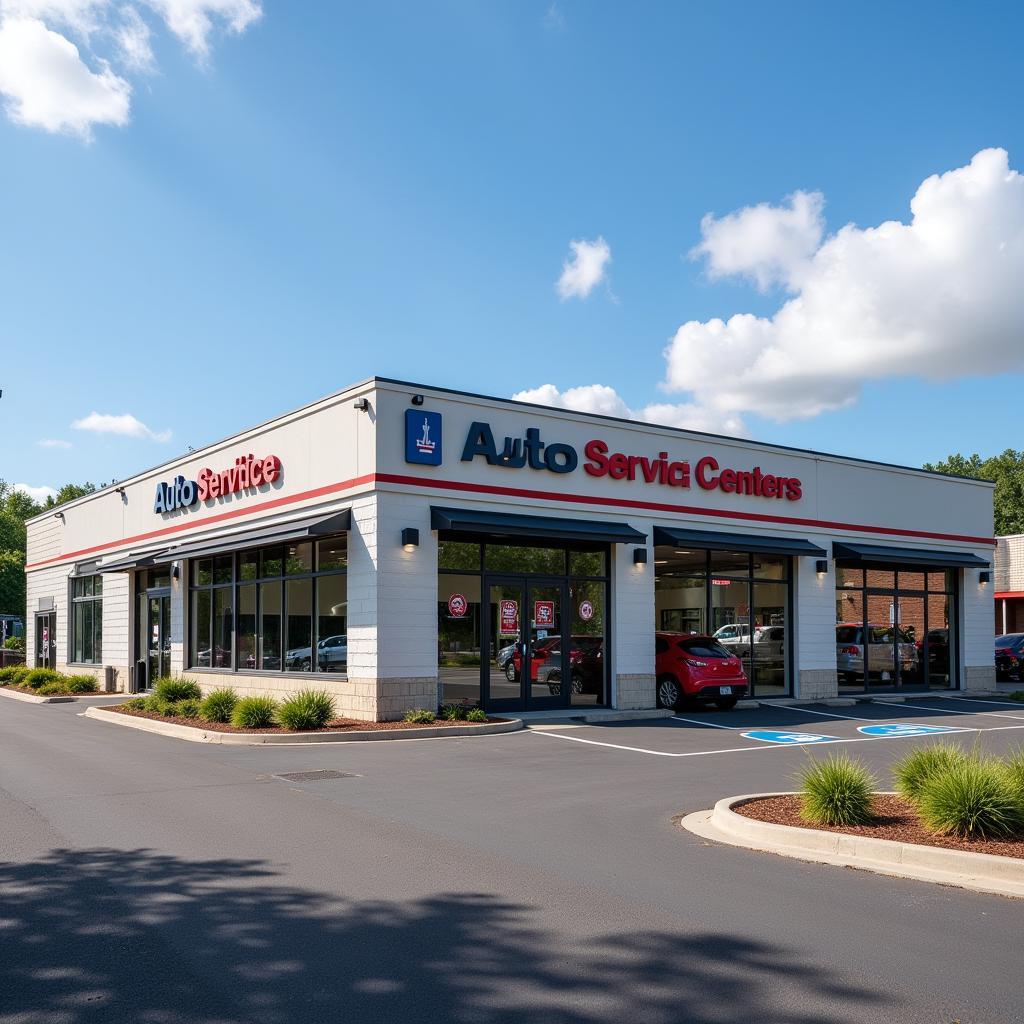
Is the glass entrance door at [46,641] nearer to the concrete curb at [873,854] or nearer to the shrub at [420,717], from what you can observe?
the shrub at [420,717]

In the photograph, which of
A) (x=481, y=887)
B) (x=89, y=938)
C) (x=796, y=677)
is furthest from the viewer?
(x=796, y=677)

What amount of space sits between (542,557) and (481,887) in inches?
539

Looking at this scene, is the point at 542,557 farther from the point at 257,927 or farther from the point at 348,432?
the point at 257,927

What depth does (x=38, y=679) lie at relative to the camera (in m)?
29.6

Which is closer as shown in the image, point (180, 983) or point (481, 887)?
point (180, 983)

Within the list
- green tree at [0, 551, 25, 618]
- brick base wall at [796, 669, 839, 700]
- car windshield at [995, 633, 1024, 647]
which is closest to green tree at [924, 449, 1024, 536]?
car windshield at [995, 633, 1024, 647]

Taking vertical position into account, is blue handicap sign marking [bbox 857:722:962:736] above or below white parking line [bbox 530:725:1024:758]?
below

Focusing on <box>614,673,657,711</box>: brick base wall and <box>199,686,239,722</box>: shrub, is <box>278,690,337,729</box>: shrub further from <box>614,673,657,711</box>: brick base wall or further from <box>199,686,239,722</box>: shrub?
<box>614,673,657,711</box>: brick base wall

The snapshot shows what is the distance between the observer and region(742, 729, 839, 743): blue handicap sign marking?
1684 centimetres

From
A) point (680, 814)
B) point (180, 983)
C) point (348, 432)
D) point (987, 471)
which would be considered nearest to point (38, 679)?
point (348, 432)

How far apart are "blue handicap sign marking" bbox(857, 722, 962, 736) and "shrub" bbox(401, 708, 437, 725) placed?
746 cm

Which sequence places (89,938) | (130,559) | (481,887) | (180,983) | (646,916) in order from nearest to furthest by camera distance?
1. (180,983)
2. (89,938)
3. (646,916)
4. (481,887)
5. (130,559)

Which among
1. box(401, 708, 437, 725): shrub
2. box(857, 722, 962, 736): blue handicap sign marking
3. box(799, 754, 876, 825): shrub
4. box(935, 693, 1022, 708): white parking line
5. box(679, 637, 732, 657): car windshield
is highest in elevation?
box(679, 637, 732, 657): car windshield

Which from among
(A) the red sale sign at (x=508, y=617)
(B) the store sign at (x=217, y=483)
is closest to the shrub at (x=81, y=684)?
(B) the store sign at (x=217, y=483)
